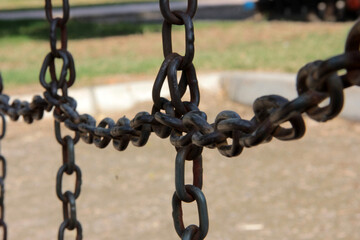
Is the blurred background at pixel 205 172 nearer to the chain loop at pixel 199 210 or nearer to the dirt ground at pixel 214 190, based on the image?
the dirt ground at pixel 214 190

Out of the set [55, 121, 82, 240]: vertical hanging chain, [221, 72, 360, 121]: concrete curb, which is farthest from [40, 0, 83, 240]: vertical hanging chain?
[221, 72, 360, 121]: concrete curb

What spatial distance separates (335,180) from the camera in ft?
15.2

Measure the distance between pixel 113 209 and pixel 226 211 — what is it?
77 cm

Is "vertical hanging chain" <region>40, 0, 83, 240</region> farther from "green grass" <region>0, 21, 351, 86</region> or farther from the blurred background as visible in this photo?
"green grass" <region>0, 21, 351, 86</region>

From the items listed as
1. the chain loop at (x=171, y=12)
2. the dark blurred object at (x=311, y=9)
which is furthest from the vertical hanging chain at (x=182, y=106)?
the dark blurred object at (x=311, y=9)

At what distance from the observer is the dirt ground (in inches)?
156

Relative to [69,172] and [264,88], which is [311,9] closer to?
[264,88]

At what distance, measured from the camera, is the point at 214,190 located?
4605 millimetres

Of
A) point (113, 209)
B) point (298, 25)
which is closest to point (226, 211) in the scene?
point (113, 209)

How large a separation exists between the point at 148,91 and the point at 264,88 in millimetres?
1270

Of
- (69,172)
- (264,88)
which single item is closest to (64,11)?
(69,172)

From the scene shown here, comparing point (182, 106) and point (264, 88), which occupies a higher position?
point (182, 106)

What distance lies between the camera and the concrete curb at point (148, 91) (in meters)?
6.44

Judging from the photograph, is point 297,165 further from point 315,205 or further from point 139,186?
point 139,186
